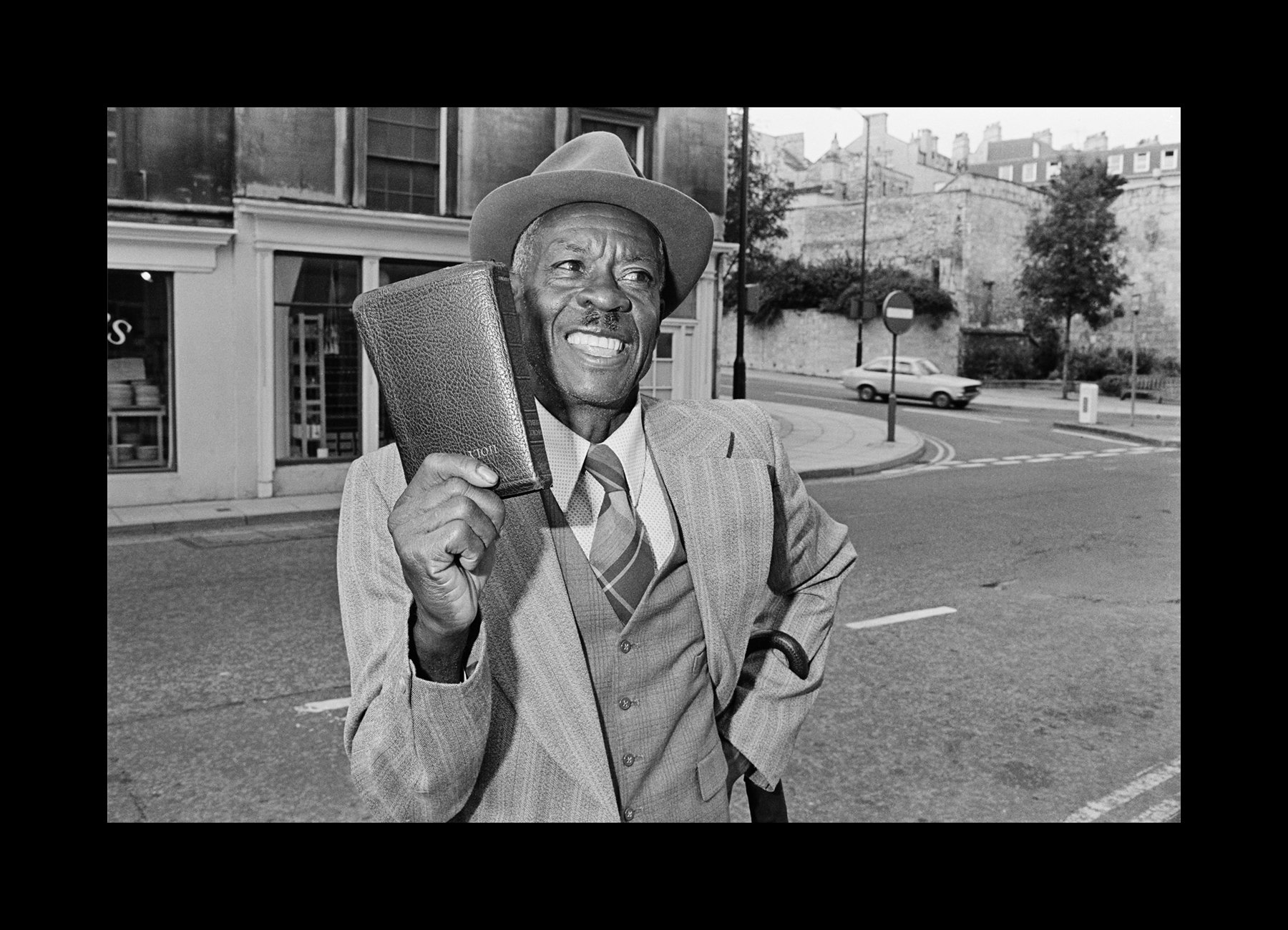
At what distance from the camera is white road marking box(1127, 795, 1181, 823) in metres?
4.04

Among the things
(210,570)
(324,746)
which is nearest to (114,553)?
(210,570)

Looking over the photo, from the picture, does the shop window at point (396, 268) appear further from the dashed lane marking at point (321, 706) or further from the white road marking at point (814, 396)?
the white road marking at point (814, 396)

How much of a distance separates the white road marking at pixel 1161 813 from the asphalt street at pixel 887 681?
0.6 inches

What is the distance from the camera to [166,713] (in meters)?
5.13

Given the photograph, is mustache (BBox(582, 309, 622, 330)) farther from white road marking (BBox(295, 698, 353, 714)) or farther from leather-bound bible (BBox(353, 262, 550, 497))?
white road marking (BBox(295, 698, 353, 714))

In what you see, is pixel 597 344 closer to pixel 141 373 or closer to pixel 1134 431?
pixel 141 373

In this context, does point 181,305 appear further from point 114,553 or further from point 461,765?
point 461,765

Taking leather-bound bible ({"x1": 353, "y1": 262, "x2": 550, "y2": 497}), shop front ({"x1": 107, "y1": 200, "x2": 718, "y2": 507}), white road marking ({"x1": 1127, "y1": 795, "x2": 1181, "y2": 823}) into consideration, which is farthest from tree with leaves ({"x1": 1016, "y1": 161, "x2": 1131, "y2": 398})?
leather-bound bible ({"x1": 353, "y1": 262, "x2": 550, "y2": 497})

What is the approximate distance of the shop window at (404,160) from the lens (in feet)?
46.8

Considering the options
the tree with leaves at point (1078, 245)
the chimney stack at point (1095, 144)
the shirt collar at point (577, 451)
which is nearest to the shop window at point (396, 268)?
the shirt collar at point (577, 451)

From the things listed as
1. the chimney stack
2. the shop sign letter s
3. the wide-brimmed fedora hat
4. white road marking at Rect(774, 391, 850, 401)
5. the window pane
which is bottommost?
the wide-brimmed fedora hat

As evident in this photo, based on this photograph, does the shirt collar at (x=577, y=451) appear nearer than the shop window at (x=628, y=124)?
Yes

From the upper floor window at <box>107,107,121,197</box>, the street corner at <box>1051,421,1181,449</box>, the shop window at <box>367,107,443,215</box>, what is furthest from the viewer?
the street corner at <box>1051,421,1181,449</box>

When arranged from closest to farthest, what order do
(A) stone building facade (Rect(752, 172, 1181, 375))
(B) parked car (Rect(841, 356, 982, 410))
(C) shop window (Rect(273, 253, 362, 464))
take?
(C) shop window (Rect(273, 253, 362, 464)) → (B) parked car (Rect(841, 356, 982, 410)) → (A) stone building facade (Rect(752, 172, 1181, 375))
